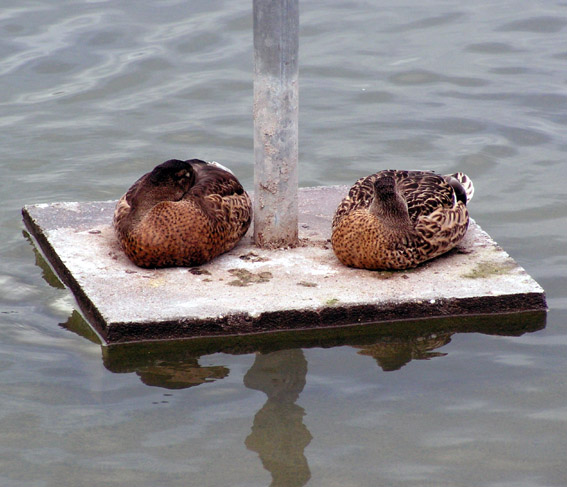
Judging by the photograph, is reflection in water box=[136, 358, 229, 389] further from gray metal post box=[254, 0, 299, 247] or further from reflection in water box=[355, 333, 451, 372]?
gray metal post box=[254, 0, 299, 247]

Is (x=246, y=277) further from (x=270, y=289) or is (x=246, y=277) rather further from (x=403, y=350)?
(x=403, y=350)

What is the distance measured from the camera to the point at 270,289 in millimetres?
7539

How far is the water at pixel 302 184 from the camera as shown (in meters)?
6.02

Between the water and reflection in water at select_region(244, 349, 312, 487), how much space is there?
0.01m

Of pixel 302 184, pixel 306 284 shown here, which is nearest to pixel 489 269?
pixel 306 284

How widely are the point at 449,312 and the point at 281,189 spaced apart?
1470 millimetres

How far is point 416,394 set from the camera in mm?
6633

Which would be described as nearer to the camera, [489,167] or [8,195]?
[8,195]

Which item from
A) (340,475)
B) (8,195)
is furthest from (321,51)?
(340,475)

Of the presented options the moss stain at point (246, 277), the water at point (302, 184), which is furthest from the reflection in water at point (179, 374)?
the moss stain at point (246, 277)

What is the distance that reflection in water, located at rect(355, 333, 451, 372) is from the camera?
7051 mm

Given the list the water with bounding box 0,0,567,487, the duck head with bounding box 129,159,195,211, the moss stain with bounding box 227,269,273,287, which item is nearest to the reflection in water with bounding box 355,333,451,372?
the water with bounding box 0,0,567,487

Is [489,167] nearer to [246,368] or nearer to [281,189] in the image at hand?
[281,189]

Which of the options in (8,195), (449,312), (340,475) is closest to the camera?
(340,475)
